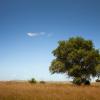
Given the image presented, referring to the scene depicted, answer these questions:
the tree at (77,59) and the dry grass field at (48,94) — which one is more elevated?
the tree at (77,59)

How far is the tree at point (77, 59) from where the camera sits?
1742 inches

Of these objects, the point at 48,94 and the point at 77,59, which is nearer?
the point at 48,94

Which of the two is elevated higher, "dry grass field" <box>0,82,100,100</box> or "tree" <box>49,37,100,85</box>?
"tree" <box>49,37,100,85</box>

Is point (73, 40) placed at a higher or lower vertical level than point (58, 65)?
higher

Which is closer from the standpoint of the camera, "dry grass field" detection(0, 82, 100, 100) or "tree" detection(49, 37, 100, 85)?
"dry grass field" detection(0, 82, 100, 100)

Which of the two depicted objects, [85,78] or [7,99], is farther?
[85,78]

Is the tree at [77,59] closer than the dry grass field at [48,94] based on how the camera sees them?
No

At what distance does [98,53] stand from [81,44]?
13.3 ft

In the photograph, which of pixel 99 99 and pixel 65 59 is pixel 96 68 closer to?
pixel 65 59

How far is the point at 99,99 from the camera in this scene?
14.3m

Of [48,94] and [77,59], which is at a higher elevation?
[77,59]

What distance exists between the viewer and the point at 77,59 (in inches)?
1763

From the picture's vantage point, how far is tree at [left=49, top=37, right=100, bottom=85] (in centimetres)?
4425

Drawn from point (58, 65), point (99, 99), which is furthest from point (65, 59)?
point (99, 99)
